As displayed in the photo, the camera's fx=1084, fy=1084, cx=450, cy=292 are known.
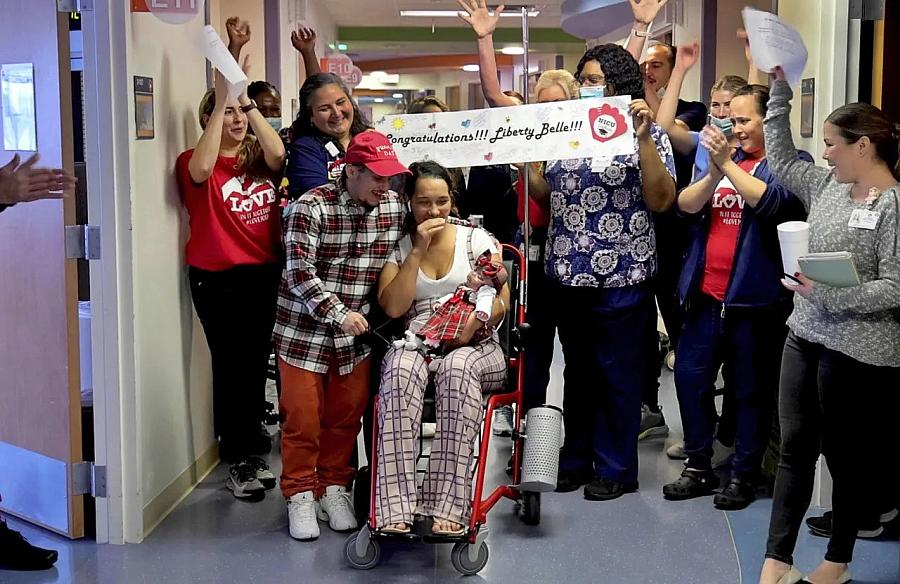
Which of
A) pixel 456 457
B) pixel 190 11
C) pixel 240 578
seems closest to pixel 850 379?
pixel 456 457

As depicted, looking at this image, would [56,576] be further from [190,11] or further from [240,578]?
[190,11]

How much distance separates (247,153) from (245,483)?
1.20 meters

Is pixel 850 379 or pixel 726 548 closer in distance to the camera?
pixel 850 379

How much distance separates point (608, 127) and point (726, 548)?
1411 millimetres

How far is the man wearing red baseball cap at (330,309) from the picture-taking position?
3396mm

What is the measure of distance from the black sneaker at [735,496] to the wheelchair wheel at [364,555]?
1.30 meters

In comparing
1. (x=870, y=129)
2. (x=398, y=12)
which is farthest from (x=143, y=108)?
(x=398, y=12)

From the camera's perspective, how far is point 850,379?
2869 mm

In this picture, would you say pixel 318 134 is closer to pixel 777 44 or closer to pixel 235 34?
pixel 235 34

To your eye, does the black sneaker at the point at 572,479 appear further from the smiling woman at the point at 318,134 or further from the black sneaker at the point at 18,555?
the black sneaker at the point at 18,555

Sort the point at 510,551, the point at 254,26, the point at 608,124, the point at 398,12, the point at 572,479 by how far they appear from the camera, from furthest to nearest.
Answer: the point at 398,12 → the point at 254,26 → the point at 572,479 → the point at 608,124 → the point at 510,551

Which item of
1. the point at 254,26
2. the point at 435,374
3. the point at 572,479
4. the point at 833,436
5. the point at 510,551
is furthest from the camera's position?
the point at 254,26

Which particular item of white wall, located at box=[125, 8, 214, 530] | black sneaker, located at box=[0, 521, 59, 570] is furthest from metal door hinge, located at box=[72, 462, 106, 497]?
black sneaker, located at box=[0, 521, 59, 570]

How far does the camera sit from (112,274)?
3387mm
